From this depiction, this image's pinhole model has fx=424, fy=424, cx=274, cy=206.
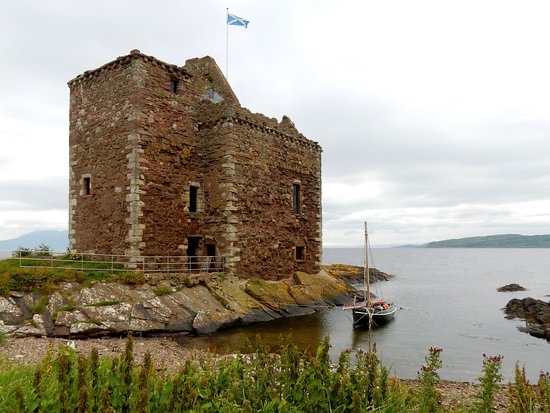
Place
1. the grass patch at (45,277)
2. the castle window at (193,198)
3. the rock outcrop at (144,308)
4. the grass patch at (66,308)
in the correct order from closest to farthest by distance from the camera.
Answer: the rock outcrop at (144,308) → the grass patch at (66,308) → the grass patch at (45,277) → the castle window at (193,198)

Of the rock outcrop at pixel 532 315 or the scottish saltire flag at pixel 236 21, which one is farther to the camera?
the scottish saltire flag at pixel 236 21

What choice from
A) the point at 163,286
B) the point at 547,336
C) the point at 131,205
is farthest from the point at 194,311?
the point at 547,336

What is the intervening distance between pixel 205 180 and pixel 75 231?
7.53 meters

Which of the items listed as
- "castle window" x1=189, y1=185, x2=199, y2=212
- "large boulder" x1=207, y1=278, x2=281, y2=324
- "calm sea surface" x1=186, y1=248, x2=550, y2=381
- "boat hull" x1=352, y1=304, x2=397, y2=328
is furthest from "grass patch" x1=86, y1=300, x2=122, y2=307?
"boat hull" x1=352, y1=304, x2=397, y2=328

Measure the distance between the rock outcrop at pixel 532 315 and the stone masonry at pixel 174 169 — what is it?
15.1 m

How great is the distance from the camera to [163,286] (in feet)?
62.3

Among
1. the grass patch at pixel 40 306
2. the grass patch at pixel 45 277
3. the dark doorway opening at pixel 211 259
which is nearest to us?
the grass patch at pixel 40 306

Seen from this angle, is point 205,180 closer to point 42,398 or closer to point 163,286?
point 163,286

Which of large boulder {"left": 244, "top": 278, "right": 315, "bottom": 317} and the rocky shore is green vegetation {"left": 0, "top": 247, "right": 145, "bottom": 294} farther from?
large boulder {"left": 244, "top": 278, "right": 315, "bottom": 317}

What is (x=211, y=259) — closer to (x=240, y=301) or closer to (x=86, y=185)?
(x=240, y=301)

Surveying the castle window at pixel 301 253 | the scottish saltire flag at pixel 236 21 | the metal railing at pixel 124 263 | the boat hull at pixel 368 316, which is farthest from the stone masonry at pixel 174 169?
the boat hull at pixel 368 316

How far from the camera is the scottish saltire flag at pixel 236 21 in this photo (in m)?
27.4

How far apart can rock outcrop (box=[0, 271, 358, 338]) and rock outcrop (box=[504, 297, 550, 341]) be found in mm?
14125

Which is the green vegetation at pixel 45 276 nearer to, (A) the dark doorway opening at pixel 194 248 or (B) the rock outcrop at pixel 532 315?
(A) the dark doorway opening at pixel 194 248
